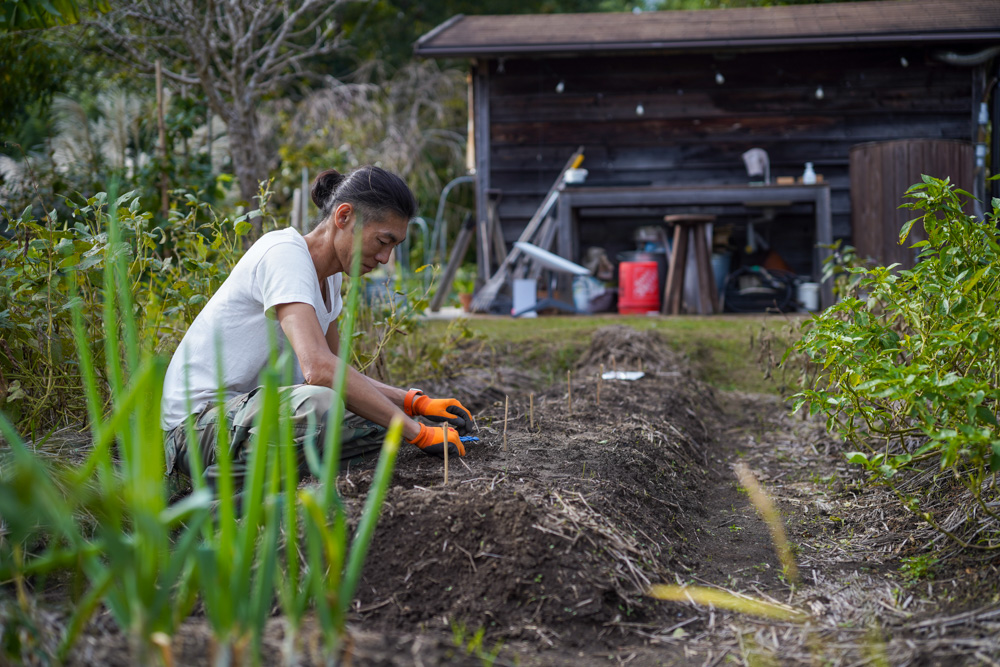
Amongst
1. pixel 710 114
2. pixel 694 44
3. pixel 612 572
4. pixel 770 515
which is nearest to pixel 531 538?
pixel 612 572

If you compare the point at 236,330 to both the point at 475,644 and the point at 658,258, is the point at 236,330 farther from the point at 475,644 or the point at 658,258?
the point at 658,258

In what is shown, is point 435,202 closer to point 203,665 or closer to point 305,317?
point 305,317

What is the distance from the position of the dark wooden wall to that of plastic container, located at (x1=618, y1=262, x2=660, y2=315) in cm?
143

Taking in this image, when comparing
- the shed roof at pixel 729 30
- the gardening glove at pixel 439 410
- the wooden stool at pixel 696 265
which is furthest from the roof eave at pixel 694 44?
the gardening glove at pixel 439 410

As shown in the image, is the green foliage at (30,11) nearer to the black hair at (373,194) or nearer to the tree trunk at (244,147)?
the black hair at (373,194)

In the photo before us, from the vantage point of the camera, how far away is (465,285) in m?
11.9

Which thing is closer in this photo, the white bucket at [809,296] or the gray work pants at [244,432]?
the gray work pants at [244,432]

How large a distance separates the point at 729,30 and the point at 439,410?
267 inches

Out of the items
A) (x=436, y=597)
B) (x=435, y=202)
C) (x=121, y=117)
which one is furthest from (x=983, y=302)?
(x=435, y=202)

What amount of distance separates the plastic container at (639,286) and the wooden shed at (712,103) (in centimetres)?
98

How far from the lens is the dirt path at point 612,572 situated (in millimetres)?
1663

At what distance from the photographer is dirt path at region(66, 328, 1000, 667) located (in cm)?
166

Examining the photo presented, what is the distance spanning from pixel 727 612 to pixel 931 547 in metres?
0.68

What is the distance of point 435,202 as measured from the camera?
46.0ft
